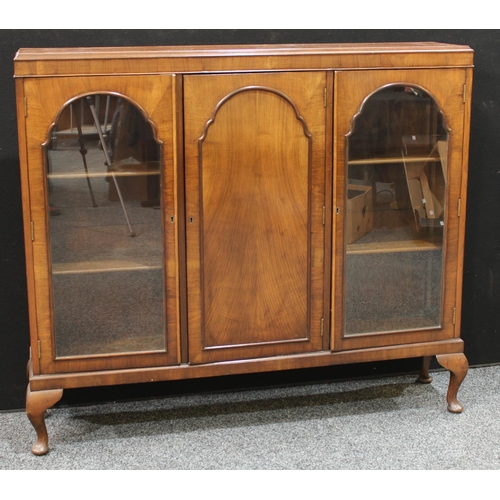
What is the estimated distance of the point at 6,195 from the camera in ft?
8.08

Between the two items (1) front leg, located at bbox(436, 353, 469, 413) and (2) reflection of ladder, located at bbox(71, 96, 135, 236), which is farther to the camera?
(1) front leg, located at bbox(436, 353, 469, 413)

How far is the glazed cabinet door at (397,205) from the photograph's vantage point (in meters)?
2.28

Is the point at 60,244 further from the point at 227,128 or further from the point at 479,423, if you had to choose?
the point at 479,423

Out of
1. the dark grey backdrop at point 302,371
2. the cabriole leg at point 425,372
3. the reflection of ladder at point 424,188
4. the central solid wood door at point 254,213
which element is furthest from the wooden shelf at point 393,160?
the cabriole leg at point 425,372

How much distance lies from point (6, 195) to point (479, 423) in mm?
1583

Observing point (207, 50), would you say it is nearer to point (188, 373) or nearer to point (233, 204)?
point (233, 204)

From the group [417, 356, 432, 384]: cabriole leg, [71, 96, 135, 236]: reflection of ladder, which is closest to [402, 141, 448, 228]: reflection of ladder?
[417, 356, 432, 384]: cabriole leg

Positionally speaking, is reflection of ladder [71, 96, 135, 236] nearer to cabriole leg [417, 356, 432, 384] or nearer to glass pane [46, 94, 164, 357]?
glass pane [46, 94, 164, 357]

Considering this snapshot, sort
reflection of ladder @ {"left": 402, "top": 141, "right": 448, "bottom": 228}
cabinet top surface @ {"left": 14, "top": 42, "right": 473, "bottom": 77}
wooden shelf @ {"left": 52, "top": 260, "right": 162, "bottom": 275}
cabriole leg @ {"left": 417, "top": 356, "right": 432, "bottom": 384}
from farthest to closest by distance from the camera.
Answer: cabriole leg @ {"left": 417, "top": 356, "right": 432, "bottom": 384} → reflection of ladder @ {"left": 402, "top": 141, "right": 448, "bottom": 228} → wooden shelf @ {"left": 52, "top": 260, "right": 162, "bottom": 275} → cabinet top surface @ {"left": 14, "top": 42, "right": 473, "bottom": 77}

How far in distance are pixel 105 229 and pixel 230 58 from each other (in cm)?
57

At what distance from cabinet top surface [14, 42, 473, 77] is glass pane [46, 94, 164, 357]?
10 cm

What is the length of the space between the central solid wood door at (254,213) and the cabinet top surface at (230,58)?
0.11 feet

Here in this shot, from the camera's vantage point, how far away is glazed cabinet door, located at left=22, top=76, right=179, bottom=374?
83.7 inches
